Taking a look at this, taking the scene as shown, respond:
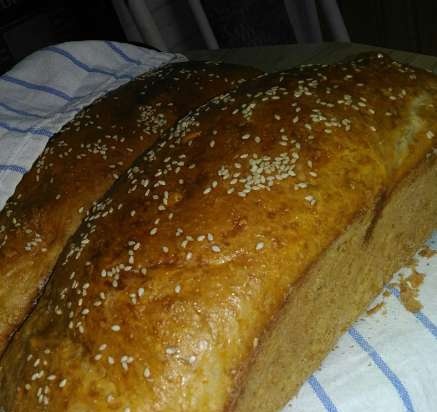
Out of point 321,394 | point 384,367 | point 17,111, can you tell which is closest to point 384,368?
point 384,367

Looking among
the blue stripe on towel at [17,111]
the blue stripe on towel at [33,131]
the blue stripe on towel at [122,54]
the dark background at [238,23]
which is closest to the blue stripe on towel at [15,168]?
the blue stripe on towel at [33,131]

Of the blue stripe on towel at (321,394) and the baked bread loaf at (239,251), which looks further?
the blue stripe on towel at (321,394)

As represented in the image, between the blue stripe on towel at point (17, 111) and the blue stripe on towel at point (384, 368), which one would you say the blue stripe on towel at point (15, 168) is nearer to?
the blue stripe on towel at point (17, 111)

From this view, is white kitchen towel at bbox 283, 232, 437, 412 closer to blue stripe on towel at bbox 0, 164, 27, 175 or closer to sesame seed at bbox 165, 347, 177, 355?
sesame seed at bbox 165, 347, 177, 355

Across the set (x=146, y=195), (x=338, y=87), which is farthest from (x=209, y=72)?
(x=146, y=195)

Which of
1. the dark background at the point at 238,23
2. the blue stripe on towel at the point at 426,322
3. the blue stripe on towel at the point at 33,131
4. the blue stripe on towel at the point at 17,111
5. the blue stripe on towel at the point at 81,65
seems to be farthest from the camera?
the dark background at the point at 238,23

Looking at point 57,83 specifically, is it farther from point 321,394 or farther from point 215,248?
point 321,394

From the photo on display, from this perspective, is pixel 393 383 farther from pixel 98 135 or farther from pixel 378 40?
pixel 378 40

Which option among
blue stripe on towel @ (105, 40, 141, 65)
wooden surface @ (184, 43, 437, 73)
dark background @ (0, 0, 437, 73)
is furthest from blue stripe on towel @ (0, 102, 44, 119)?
dark background @ (0, 0, 437, 73)
